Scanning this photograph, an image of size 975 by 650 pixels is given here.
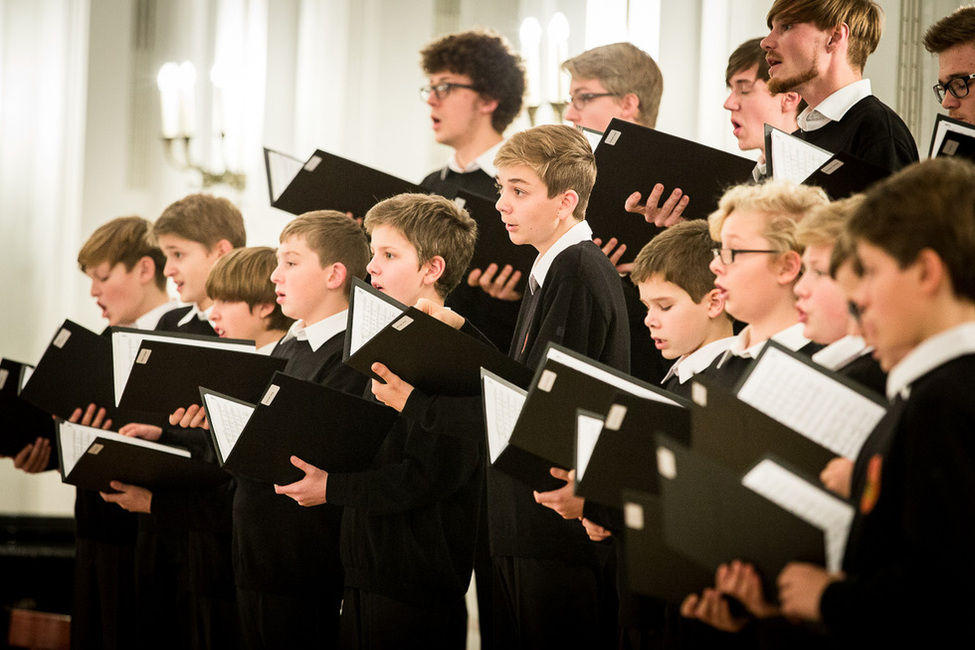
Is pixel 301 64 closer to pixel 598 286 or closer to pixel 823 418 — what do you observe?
pixel 598 286

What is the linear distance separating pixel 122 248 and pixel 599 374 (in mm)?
2803

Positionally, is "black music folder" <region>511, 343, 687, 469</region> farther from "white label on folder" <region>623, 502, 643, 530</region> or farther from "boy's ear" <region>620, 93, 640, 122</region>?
"boy's ear" <region>620, 93, 640, 122</region>

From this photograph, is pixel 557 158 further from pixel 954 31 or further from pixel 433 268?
pixel 954 31

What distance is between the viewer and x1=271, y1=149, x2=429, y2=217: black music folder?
354cm

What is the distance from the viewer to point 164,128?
242 inches

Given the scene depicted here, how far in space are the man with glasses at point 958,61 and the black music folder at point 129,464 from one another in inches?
85.9

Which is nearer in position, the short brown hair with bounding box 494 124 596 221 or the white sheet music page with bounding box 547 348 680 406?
the white sheet music page with bounding box 547 348 680 406

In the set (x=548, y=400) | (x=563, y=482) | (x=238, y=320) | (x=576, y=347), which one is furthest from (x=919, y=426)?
(x=238, y=320)

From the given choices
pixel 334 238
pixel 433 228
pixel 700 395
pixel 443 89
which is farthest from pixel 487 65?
pixel 700 395

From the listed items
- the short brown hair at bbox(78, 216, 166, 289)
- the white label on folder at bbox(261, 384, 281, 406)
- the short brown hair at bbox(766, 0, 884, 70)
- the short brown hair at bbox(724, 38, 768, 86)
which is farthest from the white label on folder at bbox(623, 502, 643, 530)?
the short brown hair at bbox(78, 216, 166, 289)

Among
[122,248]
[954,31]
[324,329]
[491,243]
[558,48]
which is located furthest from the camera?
[558,48]

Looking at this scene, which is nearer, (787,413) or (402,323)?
(787,413)

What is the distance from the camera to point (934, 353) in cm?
149

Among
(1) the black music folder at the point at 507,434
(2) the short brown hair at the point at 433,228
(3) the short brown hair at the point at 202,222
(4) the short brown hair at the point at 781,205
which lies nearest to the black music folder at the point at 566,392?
(1) the black music folder at the point at 507,434
